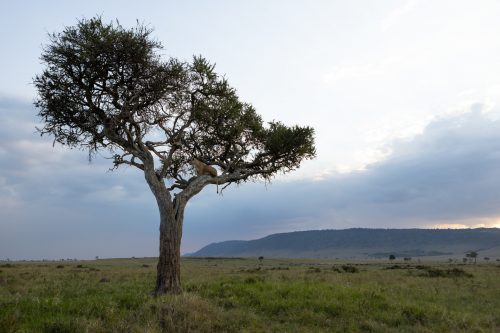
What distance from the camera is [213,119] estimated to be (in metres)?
20.2

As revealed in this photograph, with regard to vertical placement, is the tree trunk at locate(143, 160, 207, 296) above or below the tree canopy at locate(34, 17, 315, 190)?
below

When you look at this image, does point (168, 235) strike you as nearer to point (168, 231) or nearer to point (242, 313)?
point (168, 231)

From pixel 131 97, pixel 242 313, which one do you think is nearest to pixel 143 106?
pixel 131 97

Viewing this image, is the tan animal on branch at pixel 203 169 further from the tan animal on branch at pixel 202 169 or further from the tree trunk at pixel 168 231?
the tree trunk at pixel 168 231

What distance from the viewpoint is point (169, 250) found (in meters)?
16.2

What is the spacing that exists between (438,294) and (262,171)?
11039 millimetres

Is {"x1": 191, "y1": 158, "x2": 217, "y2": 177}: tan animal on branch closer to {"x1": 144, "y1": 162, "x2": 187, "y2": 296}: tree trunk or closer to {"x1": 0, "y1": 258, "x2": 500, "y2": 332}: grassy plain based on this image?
{"x1": 144, "y1": 162, "x2": 187, "y2": 296}: tree trunk

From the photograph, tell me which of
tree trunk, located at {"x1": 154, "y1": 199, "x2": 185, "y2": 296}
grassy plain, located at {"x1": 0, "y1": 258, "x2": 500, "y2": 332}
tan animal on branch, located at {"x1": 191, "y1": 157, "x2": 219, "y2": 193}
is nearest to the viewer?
grassy plain, located at {"x1": 0, "y1": 258, "x2": 500, "y2": 332}

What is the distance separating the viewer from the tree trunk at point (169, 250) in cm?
1585

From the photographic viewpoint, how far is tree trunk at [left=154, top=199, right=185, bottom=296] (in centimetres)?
1585

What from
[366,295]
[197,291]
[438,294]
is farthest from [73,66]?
[438,294]

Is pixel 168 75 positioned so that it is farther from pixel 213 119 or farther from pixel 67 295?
pixel 67 295

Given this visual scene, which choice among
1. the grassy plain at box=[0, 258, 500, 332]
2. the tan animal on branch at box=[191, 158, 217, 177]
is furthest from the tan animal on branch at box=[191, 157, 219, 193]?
the grassy plain at box=[0, 258, 500, 332]

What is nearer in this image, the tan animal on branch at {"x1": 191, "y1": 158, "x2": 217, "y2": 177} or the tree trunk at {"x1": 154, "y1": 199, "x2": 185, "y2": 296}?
the tree trunk at {"x1": 154, "y1": 199, "x2": 185, "y2": 296}
